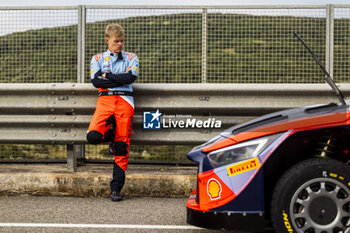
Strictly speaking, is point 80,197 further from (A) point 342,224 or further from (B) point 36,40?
(A) point 342,224

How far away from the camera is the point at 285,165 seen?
10.3 feet

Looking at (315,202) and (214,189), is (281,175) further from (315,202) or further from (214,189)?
(214,189)

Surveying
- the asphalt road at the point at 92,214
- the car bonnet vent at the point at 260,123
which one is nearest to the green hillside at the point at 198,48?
the asphalt road at the point at 92,214

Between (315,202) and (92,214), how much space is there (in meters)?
2.05

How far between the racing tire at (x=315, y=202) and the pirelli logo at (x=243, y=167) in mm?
210

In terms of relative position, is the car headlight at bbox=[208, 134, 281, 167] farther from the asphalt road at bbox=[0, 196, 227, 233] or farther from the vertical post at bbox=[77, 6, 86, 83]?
the vertical post at bbox=[77, 6, 86, 83]

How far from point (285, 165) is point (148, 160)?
2959 mm

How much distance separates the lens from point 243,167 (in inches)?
117

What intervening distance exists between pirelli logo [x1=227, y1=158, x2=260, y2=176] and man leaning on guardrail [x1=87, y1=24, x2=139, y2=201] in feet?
6.57

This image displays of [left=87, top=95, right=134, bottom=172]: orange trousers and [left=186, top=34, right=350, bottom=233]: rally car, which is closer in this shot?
[left=186, top=34, right=350, bottom=233]: rally car

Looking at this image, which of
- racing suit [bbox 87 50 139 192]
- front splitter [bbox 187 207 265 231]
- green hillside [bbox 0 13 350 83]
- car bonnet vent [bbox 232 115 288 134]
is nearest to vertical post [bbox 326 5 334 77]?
green hillside [bbox 0 13 350 83]

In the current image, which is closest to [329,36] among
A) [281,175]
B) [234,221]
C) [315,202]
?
[281,175]

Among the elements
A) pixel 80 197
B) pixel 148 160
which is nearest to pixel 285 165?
pixel 80 197

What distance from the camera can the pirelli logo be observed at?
2.95 meters
